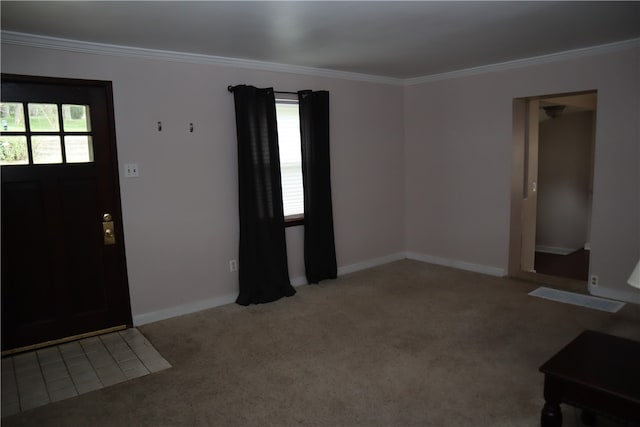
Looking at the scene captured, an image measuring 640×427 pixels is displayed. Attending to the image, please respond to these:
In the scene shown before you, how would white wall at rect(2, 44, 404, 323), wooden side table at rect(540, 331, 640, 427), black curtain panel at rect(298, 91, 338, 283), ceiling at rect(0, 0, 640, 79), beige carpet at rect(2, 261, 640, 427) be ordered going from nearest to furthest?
wooden side table at rect(540, 331, 640, 427), beige carpet at rect(2, 261, 640, 427), ceiling at rect(0, 0, 640, 79), white wall at rect(2, 44, 404, 323), black curtain panel at rect(298, 91, 338, 283)

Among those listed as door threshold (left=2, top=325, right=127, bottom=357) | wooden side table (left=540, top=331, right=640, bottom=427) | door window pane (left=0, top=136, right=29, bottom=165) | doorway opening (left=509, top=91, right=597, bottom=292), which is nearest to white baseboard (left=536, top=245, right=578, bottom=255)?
doorway opening (left=509, top=91, right=597, bottom=292)

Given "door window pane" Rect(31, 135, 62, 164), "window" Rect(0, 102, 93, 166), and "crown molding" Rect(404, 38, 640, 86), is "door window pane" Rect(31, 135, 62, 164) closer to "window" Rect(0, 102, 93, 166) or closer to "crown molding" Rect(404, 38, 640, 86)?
"window" Rect(0, 102, 93, 166)

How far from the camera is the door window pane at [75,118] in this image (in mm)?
3416

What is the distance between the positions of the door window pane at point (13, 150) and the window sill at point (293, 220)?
2312mm

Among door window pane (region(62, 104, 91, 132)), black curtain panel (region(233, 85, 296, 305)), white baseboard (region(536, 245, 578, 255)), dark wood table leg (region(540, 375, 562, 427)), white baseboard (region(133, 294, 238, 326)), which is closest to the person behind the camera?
dark wood table leg (region(540, 375, 562, 427))

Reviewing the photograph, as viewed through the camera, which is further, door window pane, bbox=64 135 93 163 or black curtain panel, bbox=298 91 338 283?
black curtain panel, bbox=298 91 338 283

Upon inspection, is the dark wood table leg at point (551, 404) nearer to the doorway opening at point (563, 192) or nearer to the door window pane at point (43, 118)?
the doorway opening at point (563, 192)

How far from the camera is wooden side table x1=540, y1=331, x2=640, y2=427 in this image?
1914mm

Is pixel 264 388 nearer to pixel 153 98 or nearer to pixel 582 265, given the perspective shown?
pixel 153 98

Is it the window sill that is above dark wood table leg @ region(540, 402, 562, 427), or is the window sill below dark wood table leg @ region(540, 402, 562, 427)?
above

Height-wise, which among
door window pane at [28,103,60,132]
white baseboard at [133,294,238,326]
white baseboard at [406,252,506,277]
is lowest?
white baseboard at [133,294,238,326]

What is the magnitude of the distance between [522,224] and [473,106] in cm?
144

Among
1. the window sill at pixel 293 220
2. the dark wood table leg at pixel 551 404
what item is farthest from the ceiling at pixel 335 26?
the dark wood table leg at pixel 551 404

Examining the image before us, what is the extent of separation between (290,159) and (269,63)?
974 mm
